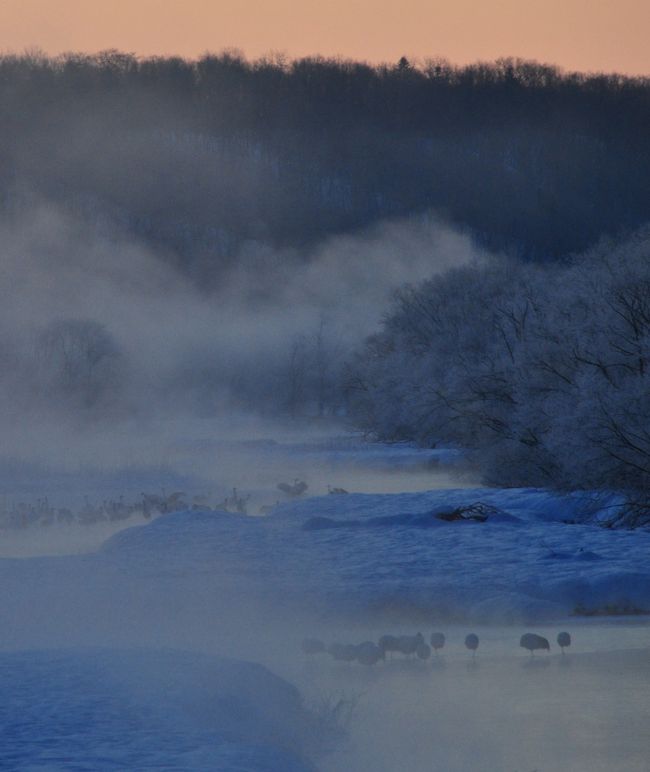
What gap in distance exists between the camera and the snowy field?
8141 mm

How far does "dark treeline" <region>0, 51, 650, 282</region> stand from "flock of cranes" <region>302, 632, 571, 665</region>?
368ft

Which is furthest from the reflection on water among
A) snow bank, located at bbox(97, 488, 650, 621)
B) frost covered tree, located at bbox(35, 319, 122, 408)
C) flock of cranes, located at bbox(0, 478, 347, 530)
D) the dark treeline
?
the dark treeline

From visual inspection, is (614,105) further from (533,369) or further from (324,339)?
(533,369)

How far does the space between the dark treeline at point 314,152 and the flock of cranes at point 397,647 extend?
112231 mm

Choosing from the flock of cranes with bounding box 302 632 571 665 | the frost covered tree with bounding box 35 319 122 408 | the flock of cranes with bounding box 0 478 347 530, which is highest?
the frost covered tree with bounding box 35 319 122 408

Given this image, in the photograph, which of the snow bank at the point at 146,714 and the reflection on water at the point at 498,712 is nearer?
the snow bank at the point at 146,714

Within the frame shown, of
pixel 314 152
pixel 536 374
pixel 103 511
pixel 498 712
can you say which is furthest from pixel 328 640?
pixel 314 152

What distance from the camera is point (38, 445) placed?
45.8m

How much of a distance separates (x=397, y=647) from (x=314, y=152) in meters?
124

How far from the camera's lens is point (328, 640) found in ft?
43.1

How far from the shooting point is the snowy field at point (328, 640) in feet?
26.7

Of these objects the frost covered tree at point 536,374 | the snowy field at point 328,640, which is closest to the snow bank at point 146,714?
the snowy field at point 328,640

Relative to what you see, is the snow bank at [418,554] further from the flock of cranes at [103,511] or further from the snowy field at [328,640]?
the flock of cranes at [103,511]

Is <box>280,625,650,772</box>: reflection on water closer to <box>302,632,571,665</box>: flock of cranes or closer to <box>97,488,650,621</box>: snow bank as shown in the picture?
<box>302,632,571,665</box>: flock of cranes
